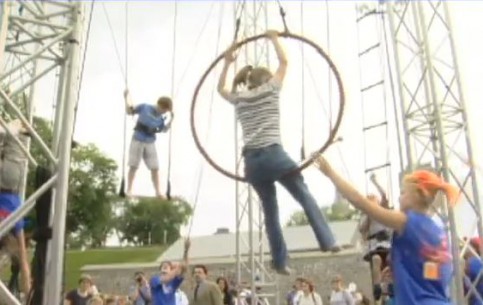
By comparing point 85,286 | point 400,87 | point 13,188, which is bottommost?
point 85,286

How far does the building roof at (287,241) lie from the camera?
75.2 feet

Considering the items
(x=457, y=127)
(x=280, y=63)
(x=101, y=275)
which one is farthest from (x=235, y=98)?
(x=101, y=275)

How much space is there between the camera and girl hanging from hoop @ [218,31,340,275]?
152 inches

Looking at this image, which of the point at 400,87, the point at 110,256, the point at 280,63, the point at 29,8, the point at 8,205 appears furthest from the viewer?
the point at 110,256

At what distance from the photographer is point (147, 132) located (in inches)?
214

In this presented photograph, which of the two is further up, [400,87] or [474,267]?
[400,87]

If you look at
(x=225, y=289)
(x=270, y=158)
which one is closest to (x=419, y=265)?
(x=270, y=158)

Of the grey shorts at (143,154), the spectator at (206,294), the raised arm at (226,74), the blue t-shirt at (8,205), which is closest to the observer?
the raised arm at (226,74)

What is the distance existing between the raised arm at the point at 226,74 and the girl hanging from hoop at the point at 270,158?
0.07 ft

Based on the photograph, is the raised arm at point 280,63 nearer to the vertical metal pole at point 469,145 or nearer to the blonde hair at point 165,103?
the blonde hair at point 165,103

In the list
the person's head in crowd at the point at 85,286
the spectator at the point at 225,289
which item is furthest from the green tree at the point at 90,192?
the person's head in crowd at the point at 85,286

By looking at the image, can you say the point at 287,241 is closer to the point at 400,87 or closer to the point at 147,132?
the point at 400,87

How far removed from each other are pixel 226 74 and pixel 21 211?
1.57 metres

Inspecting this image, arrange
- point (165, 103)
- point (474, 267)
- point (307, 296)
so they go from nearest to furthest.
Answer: point (165, 103) → point (474, 267) → point (307, 296)
